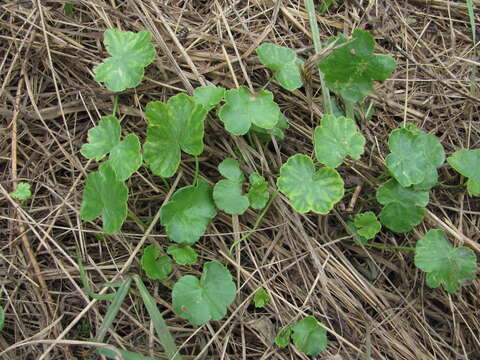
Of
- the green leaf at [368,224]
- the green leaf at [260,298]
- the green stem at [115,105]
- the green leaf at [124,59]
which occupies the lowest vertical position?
the green leaf at [260,298]

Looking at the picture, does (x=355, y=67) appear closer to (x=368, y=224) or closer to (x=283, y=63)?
(x=283, y=63)

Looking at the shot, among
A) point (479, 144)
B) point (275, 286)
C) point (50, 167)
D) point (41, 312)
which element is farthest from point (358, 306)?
point (50, 167)

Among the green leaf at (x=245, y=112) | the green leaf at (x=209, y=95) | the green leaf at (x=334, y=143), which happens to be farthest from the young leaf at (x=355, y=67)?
the green leaf at (x=209, y=95)

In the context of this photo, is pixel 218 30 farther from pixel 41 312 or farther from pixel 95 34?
pixel 41 312

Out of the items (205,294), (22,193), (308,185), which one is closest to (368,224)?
(308,185)

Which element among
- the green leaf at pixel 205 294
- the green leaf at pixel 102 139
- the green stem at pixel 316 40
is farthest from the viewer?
the green stem at pixel 316 40

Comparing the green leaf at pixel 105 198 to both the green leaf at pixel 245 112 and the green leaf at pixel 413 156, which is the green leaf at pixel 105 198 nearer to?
the green leaf at pixel 245 112

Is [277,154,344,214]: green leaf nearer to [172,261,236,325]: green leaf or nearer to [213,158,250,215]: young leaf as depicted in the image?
[213,158,250,215]: young leaf
